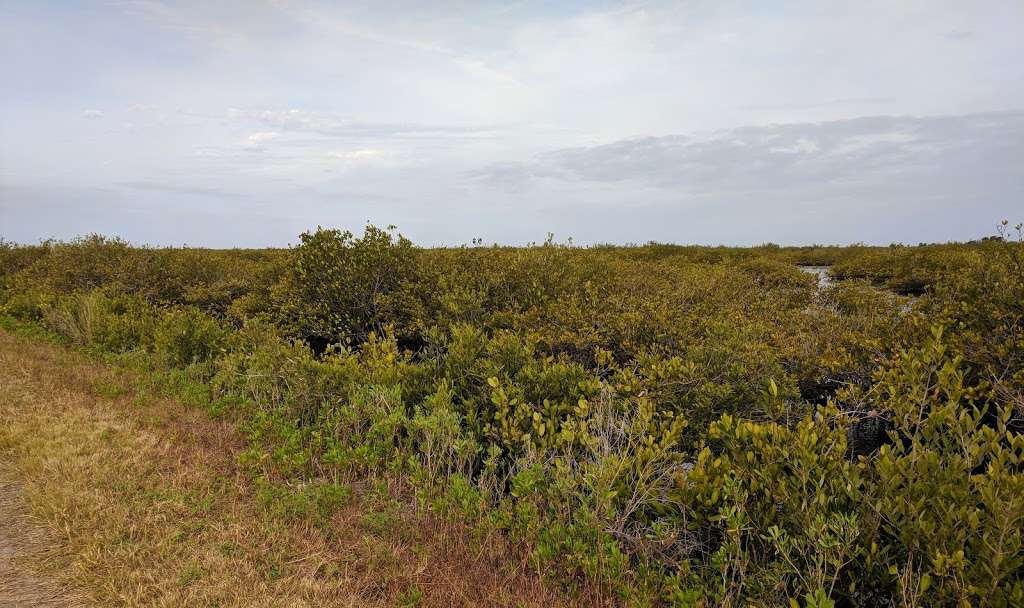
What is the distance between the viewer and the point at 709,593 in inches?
143

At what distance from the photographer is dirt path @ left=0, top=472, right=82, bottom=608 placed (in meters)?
3.90

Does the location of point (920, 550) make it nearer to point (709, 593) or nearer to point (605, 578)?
point (709, 593)

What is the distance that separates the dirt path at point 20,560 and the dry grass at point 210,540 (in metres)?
0.07

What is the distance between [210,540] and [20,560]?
1.41 m

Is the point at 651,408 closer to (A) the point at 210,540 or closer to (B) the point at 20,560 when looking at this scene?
(A) the point at 210,540

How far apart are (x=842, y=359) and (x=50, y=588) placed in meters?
8.24

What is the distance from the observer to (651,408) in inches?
201

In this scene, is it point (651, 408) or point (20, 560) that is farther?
point (651, 408)

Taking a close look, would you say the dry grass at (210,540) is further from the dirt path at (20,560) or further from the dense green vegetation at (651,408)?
the dense green vegetation at (651,408)

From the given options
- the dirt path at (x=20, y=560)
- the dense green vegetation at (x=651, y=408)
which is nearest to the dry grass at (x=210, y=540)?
the dirt path at (x=20, y=560)

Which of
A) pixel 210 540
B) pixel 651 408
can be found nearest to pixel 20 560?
pixel 210 540

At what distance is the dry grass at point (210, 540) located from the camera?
12.8ft

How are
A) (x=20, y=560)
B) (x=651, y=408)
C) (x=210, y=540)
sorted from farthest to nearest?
1. (x=651, y=408)
2. (x=210, y=540)
3. (x=20, y=560)

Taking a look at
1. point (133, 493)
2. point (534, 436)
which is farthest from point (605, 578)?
point (133, 493)
